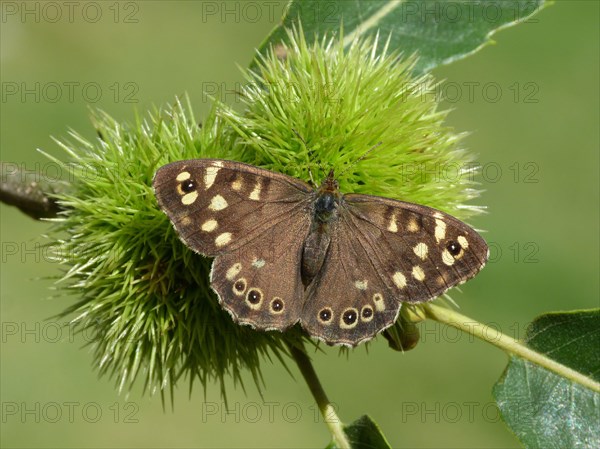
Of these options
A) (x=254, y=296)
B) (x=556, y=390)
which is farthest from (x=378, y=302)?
(x=556, y=390)

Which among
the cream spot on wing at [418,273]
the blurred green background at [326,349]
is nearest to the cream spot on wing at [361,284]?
the cream spot on wing at [418,273]

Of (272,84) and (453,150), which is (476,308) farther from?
(272,84)

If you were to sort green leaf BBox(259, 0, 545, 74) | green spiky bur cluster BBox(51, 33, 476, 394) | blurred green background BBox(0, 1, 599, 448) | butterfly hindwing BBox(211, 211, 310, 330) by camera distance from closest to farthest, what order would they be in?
1. butterfly hindwing BBox(211, 211, 310, 330)
2. green spiky bur cluster BBox(51, 33, 476, 394)
3. green leaf BBox(259, 0, 545, 74)
4. blurred green background BBox(0, 1, 599, 448)

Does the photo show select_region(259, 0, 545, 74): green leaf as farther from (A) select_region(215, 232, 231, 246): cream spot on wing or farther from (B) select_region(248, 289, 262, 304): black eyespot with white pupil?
(B) select_region(248, 289, 262, 304): black eyespot with white pupil

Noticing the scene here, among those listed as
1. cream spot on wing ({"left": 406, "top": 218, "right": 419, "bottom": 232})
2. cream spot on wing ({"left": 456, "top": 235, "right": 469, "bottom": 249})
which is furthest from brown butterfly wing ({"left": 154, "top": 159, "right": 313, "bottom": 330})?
cream spot on wing ({"left": 456, "top": 235, "right": 469, "bottom": 249})

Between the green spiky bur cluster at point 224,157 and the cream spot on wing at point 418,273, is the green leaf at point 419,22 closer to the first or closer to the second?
the green spiky bur cluster at point 224,157

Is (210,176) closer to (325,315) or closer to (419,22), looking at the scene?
(325,315)
